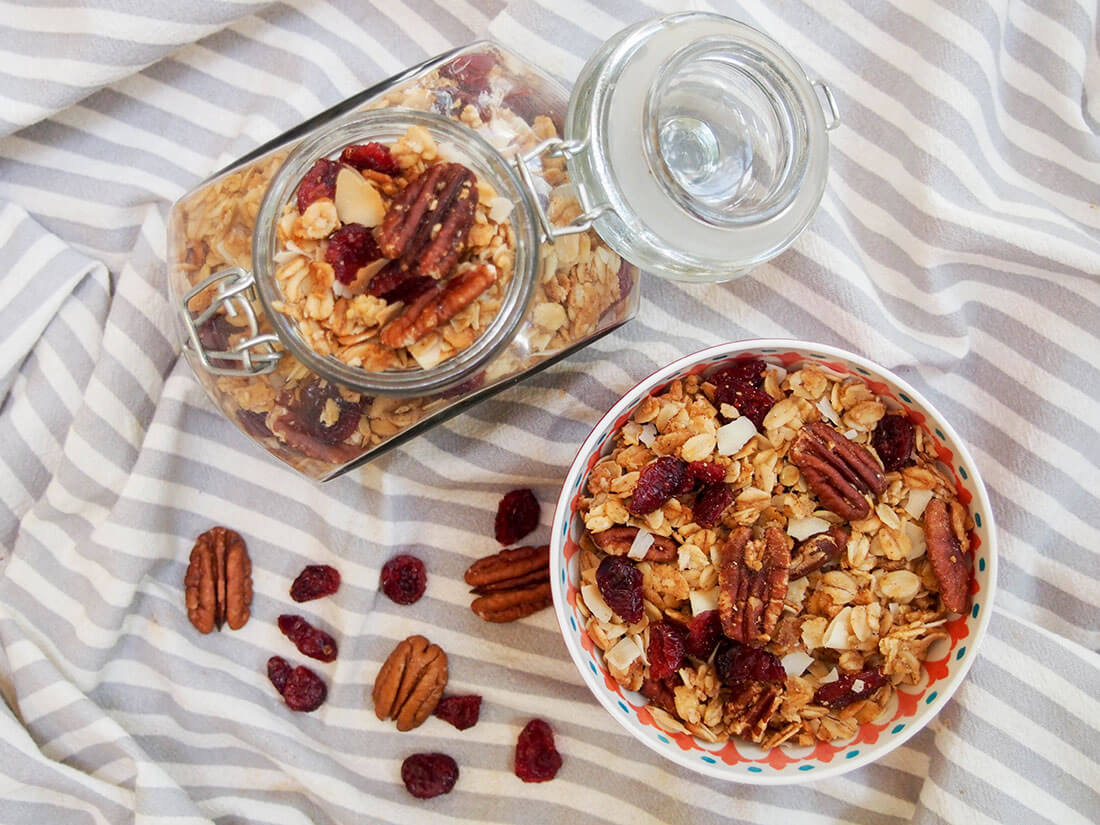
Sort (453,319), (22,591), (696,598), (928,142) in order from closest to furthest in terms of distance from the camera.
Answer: (453,319) → (696,598) → (928,142) → (22,591)

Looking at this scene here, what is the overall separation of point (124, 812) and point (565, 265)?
0.80 m

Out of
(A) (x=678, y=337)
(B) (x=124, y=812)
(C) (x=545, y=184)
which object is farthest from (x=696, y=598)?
(B) (x=124, y=812)

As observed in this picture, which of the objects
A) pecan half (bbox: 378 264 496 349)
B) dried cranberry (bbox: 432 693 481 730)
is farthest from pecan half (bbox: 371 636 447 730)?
pecan half (bbox: 378 264 496 349)

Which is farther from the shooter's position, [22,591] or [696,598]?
[22,591]

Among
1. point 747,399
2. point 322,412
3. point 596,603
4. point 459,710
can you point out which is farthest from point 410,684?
point 747,399

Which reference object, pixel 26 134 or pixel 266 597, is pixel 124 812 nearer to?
pixel 266 597

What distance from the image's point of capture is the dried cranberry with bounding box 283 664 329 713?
1.09 metres

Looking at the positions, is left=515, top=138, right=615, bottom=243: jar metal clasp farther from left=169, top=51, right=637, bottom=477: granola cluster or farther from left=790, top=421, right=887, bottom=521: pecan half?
left=790, top=421, right=887, bottom=521: pecan half

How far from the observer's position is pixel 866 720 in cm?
91

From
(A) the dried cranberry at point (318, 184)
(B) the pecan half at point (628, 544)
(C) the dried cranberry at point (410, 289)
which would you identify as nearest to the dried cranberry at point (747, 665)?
(B) the pecan half at point (628, 544)

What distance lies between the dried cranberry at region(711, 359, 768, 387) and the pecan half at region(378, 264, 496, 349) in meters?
0.29

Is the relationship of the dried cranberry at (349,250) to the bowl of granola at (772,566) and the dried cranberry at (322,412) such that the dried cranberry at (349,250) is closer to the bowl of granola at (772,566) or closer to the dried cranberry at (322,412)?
the dried cranberry at (322,412)

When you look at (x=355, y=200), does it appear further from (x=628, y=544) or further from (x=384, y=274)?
(x=628, y=544)

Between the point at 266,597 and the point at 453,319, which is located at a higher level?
the point at 453,319
